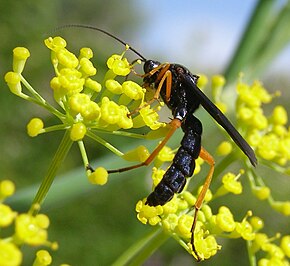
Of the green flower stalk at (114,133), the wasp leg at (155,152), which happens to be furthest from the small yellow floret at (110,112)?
the wasp leg at (155,152)

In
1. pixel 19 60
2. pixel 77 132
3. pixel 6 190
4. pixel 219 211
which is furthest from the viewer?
pixel 219 211

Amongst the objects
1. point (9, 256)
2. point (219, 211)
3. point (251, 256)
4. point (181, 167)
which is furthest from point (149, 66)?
point (9, 256)

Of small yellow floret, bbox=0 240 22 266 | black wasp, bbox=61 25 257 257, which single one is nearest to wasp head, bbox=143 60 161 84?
black wasp, bbox=61 25 257 257

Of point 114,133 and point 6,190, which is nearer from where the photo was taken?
point 6,190

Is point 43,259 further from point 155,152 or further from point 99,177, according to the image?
point 155,152

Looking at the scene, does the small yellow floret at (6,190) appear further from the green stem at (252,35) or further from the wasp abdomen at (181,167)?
the green stem at (252,35)

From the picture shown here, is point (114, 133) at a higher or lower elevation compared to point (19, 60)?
lower

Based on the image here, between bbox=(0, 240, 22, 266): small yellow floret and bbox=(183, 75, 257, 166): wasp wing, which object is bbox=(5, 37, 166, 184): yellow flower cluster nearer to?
bbox=(183, 75, 257, 166): wasp wing
